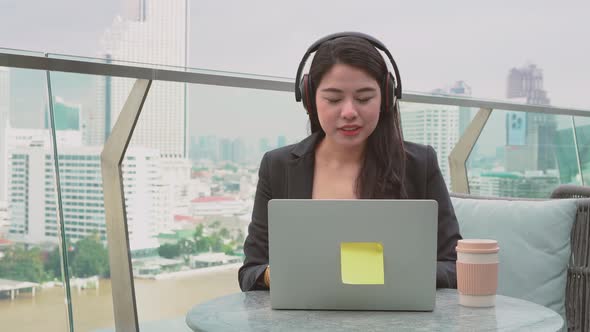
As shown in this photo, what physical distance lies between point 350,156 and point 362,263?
543 millimetres

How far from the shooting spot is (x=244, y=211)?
2395 millimetres

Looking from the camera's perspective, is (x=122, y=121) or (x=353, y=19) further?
(x=353, y=19)

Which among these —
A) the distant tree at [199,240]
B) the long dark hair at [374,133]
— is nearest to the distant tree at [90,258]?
the distant tree at [199,240]

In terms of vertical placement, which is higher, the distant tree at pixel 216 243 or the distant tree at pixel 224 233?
the distant tree at pixel 224 233

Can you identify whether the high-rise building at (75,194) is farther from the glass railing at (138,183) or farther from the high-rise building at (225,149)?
the high-rise building at (225,149)

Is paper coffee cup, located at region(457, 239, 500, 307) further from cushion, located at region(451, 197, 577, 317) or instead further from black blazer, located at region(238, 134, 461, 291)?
Result: cushion, located at region(451, 197, 577, 317)

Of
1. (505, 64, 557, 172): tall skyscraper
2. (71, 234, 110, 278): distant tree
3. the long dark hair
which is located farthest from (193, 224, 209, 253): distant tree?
(505, 64, 557, 172): tall skyscraper

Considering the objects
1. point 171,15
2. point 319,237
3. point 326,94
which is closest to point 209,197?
point 326,94

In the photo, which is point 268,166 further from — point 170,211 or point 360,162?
point 170,211

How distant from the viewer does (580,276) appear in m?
1.83

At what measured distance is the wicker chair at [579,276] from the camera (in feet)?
5.93

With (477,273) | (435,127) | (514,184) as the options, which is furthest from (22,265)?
(514,184)

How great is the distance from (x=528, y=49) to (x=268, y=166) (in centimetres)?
636

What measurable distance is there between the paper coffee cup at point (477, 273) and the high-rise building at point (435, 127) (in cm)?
178
